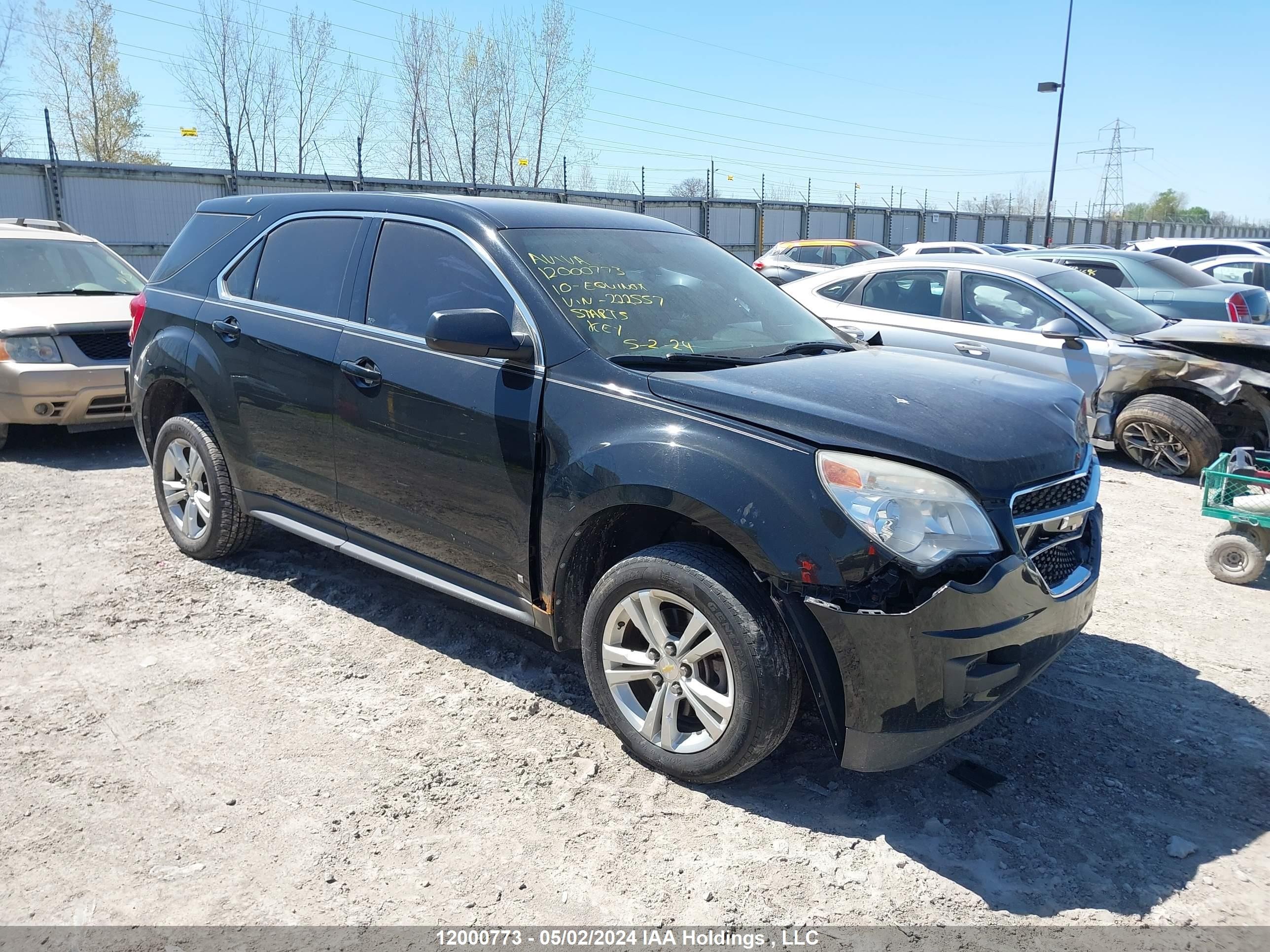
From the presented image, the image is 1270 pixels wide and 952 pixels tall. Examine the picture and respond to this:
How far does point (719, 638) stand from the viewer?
297 centimetres

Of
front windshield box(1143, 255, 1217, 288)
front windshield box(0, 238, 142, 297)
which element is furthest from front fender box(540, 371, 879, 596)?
front windshield box(1143, 255, 1217, 288)

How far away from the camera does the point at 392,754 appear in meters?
3.38

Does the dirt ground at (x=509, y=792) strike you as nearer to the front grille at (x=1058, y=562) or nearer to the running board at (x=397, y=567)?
the running board at (x=397, y=567)

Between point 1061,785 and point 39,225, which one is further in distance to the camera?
point 39,225

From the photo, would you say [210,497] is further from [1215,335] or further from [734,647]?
[1215,335]

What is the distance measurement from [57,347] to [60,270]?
5.26ft

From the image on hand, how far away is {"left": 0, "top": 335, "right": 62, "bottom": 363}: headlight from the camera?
7336 millimetres

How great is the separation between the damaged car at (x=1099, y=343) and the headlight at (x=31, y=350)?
581cm

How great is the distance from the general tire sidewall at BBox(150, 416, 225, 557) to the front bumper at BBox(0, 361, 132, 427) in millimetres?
2641

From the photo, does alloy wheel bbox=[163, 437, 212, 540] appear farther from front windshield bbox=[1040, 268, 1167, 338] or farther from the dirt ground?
front windshield bbox=[1040, 268, 1167, 338]

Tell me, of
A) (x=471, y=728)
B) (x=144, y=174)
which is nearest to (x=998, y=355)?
(x=471, y=728)

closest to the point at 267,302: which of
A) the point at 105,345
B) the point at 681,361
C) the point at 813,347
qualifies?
the point at 681,361

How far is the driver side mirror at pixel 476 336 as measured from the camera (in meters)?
3.39

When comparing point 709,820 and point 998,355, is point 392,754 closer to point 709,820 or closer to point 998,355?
point 709,820
